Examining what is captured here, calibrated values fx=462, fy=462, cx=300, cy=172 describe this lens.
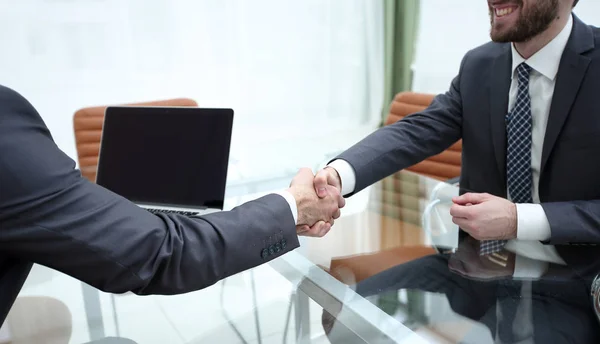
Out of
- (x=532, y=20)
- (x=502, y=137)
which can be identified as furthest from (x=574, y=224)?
(x=532, y=20)

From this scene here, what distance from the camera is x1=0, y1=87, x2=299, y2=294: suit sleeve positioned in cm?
72

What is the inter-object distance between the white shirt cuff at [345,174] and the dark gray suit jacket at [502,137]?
2 centimetres

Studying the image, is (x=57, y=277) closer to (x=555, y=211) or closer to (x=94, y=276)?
(x=94, y=276)

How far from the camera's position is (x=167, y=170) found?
1.55 metres

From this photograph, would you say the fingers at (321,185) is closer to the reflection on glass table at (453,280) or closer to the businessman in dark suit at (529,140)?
the businessman in dark suit at (529,140)

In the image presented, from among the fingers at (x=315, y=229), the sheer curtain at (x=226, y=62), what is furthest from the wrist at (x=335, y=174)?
the sheer curtain at (x=226, y=62)

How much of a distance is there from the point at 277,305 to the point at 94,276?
1.59 feet

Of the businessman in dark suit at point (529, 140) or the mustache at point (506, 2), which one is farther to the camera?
the mustache at point (506, 2)

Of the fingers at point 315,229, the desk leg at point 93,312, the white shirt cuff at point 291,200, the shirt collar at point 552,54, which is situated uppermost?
the shirt collar at point 552,54

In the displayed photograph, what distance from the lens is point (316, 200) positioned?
1.32 m

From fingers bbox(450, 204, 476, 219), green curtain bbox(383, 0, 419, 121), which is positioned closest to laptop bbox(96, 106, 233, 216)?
fingers bbox(450, 204, 476, 219)

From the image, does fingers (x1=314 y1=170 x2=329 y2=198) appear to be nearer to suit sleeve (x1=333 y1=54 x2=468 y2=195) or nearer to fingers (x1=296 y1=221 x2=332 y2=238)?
fingers (x1=296 y1=221 x2=332 y2=238)

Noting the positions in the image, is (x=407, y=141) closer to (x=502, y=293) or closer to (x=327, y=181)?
(x=327, y=181)

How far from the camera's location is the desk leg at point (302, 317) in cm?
104
